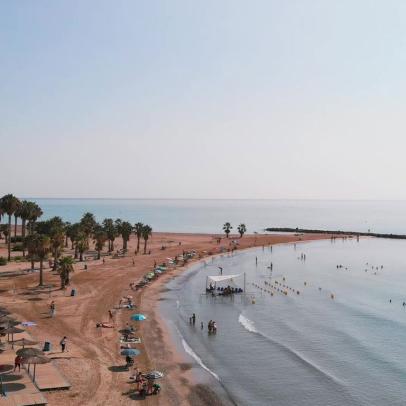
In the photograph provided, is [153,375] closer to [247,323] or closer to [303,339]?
[303,339]

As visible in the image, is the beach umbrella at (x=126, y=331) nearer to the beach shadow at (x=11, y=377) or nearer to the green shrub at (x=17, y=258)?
the beach shadow at (x=11, y=377)

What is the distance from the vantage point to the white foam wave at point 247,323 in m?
51.7

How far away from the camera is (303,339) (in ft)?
159

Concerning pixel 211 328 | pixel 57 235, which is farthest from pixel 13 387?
pixel 57 235

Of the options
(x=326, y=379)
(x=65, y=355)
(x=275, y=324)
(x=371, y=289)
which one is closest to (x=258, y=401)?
(x=326, y=379)

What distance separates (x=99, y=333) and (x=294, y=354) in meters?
18.7

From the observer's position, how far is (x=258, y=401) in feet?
109

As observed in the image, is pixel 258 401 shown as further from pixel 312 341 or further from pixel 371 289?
pixel 371 289

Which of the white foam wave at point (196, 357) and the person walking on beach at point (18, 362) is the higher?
the person walking on beach at point (18, 362)

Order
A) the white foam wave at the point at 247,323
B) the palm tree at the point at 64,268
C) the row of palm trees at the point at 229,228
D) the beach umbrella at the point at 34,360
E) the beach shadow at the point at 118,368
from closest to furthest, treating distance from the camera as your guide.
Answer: the beach umbrella at the point at 34,360 < the beach shadow at the point at 118,368 < the white foam wave at the point at 247,323 < the palm tree at the point at 64,268 < the row of palm trees at the point at 229,228

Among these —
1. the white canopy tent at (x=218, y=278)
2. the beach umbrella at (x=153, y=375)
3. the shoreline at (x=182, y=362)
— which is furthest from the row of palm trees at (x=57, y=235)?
the beach umbrella at (x=153, y=375)

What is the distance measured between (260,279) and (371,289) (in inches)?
744

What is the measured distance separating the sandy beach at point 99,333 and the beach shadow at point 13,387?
1663 millimetres

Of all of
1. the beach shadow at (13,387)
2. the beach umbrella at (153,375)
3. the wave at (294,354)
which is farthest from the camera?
the wave at (294,354)
